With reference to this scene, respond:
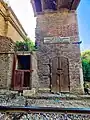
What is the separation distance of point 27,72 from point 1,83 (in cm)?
192

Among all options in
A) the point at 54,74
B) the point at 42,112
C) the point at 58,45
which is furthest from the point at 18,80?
the point at 42,112

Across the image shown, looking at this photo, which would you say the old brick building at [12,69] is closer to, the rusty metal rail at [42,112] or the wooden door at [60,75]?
the wooden door at [60,75]

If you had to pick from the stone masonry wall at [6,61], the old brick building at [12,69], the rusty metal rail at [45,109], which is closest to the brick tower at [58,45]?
the old brick building at [12,69]

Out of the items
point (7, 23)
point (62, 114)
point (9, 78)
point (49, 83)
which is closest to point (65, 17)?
point (7, 23)

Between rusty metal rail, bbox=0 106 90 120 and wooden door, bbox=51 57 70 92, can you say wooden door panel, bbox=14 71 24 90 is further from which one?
rusty metal rail, bbox=0 106 90 120

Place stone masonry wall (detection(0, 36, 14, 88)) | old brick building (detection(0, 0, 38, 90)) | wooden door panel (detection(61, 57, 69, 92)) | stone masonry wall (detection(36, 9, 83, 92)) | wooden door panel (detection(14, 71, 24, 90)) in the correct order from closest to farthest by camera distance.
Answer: stone masonry wall (detection(0, 36, 14, 88)) < old brick building (detection(0, 0, 38, 90)) < wooden door panel (detection(14, 71, 24, 90)) < wooden door panel (detection(61, 57, 69, 92)) < stone masonry wall (detection(36, 9, 83, 92))

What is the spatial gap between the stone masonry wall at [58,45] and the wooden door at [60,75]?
340 mm

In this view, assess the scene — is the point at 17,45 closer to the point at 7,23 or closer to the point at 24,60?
the point at 24,60

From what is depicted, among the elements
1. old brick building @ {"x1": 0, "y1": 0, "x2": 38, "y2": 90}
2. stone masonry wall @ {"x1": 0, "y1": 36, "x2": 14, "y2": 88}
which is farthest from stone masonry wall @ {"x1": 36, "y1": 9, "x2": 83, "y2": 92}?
stone masonry wall @ {"x1": 0, "y1": 36, "x2": 14, "y2": 88}

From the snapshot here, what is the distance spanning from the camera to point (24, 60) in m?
10.9

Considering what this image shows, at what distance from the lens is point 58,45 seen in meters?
11.9

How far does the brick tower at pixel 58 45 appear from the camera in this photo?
11.1 m

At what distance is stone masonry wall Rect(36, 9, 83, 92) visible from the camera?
11.3 m

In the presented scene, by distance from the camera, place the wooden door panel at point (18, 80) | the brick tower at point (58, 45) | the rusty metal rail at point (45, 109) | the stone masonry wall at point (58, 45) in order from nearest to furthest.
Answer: the rusty metal rail at point (45, 109) < the wooden door panel at point (18, 80) < the brick tower at point (58, 45) < the stone masonry wall at point (58, 45)
